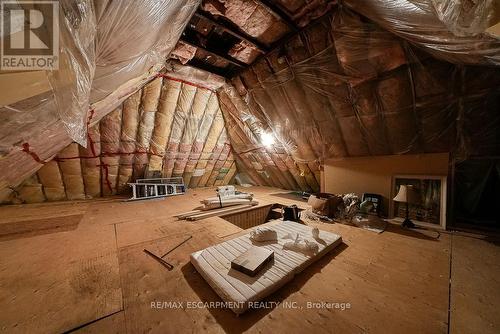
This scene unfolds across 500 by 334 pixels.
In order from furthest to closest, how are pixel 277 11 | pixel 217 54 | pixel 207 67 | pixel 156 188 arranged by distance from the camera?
pixel 156 188, pixel 207 67, pixel 217 54, pixel 277 11

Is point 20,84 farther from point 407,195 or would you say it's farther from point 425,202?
point 425,202

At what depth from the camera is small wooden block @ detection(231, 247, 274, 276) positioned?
1.19 metres

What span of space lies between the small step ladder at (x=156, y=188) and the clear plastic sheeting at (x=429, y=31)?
13.9 feet

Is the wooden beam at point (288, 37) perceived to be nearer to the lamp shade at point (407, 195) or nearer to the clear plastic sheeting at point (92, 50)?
the clear plastic sheeting at point (92, 50)

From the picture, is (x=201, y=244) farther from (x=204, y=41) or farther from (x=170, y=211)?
(x=204, y=41)

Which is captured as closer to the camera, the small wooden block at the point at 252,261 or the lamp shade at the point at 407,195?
the small wooden block at the point at 252,261

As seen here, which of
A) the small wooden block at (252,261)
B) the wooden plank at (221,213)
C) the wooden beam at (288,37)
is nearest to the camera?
the small wooden block at (252,261)

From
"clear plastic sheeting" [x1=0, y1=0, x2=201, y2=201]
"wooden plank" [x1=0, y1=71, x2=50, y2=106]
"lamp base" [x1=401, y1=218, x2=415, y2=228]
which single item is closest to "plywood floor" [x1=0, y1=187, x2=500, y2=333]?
"lamp base" [x1=401, y1=218, x2=415, y2=228]

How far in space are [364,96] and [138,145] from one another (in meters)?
3.72

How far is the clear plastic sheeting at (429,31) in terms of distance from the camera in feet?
3.96

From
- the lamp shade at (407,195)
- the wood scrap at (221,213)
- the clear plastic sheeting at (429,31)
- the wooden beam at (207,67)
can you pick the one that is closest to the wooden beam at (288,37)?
the clear plastic sheeting at (429,31)

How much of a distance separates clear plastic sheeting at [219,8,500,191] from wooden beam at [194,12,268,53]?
0.54ft

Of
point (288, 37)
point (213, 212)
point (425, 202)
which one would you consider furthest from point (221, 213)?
point (425, 202)

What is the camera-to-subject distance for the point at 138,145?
3582 millimetres
